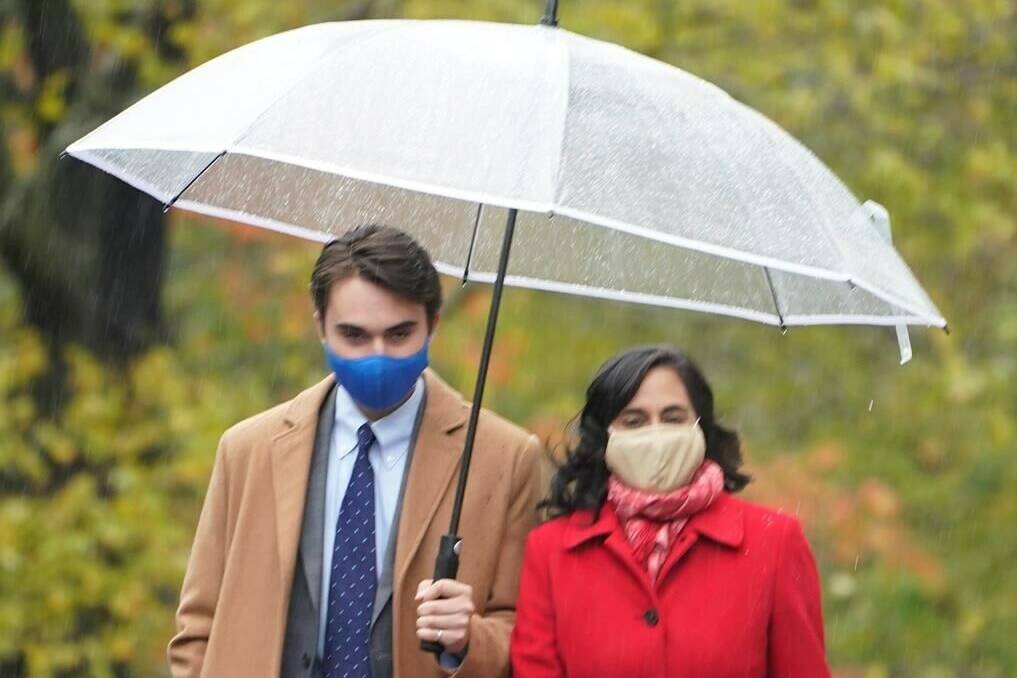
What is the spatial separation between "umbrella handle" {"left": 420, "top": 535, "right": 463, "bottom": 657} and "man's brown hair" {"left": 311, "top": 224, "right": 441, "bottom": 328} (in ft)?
1.70

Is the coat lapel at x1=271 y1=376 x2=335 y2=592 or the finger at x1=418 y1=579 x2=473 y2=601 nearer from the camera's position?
the finger at x1=418 y1=579 x2=473 y2=601

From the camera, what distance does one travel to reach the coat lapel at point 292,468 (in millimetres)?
5070

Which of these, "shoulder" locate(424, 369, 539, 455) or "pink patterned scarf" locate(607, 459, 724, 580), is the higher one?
"shoulder" locate(424, 369, 539, 455)

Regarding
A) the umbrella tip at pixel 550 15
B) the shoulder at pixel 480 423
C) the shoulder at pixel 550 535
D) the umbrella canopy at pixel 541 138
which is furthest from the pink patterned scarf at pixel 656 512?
the umbrella tip at pixel 550 15

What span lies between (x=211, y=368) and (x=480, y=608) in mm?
7592

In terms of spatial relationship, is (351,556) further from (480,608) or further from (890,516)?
(890,516)

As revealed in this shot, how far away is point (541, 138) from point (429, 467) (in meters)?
1.09

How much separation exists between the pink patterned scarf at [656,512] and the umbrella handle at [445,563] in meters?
0.41

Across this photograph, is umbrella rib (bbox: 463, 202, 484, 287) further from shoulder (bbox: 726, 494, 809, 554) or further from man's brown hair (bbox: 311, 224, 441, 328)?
shoulder (bbox: 726, 494, 809, 554)

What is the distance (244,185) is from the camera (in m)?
5.71

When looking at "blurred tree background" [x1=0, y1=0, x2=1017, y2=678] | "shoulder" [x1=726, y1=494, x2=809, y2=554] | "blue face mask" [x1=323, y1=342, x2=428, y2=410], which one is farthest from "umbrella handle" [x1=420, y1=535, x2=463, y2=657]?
"blurred tree background" [x1=0, y1=0, x2=1017, y2=678]

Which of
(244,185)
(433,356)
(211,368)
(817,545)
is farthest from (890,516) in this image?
(244,185)

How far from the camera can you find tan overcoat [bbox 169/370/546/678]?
16.5 ft

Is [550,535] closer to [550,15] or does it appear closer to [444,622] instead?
[444,622]
